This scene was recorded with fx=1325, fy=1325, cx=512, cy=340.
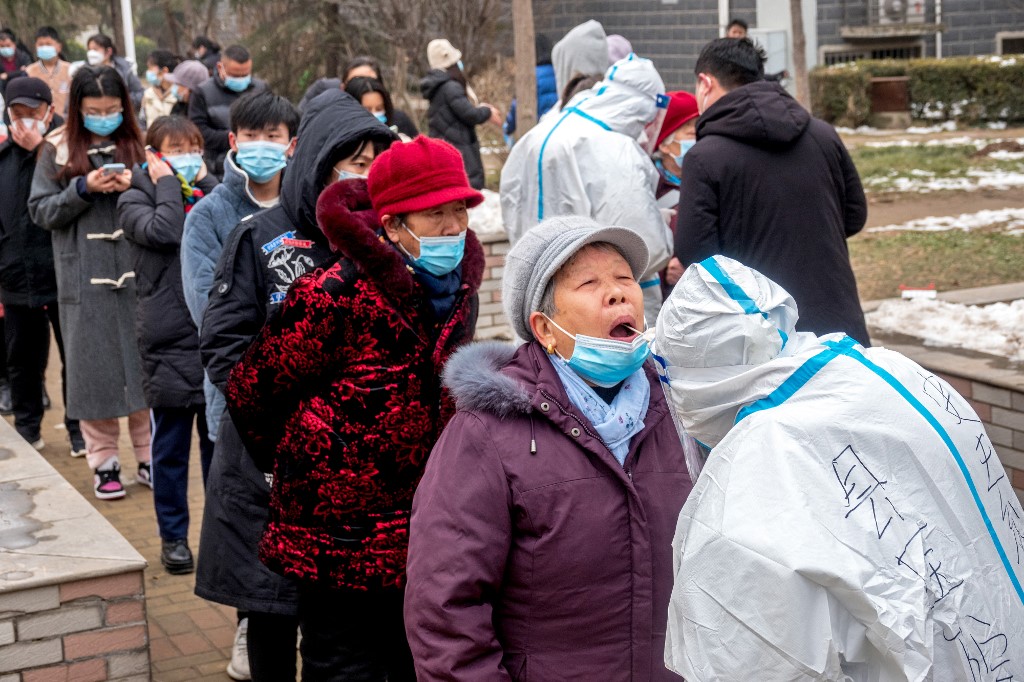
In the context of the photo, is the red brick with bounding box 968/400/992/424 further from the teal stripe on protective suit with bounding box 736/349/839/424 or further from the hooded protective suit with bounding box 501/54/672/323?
the teal stripe on protective suit with bounding box 736/349/839/424

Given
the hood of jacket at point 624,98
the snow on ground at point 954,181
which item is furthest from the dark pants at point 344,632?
the snow on ground at point 954,181

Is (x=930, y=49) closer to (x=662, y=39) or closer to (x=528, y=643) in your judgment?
(x=662, y=39)

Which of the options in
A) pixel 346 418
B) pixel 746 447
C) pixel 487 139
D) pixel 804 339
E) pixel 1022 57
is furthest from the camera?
pixel 1022 57

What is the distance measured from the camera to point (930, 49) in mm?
26562

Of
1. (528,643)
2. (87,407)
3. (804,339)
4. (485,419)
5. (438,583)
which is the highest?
(804,339)

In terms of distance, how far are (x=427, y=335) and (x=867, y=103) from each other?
21492 mm

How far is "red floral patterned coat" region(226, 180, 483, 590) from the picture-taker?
333cm

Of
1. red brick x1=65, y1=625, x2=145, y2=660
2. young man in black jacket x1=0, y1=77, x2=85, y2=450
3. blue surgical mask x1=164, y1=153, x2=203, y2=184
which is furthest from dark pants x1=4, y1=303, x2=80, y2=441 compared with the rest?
red brick x1=65, y1=625, x2=145, y2=660

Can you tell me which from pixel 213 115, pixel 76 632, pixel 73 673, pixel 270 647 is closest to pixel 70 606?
pixel 76 632

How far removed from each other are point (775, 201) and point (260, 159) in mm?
1908

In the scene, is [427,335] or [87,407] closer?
[427,335]

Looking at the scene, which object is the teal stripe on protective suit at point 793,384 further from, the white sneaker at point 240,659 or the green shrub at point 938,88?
the green shrub at point 938,88

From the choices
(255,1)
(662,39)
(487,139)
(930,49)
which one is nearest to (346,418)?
(487,139)

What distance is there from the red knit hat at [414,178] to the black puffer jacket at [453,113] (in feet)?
26.0
